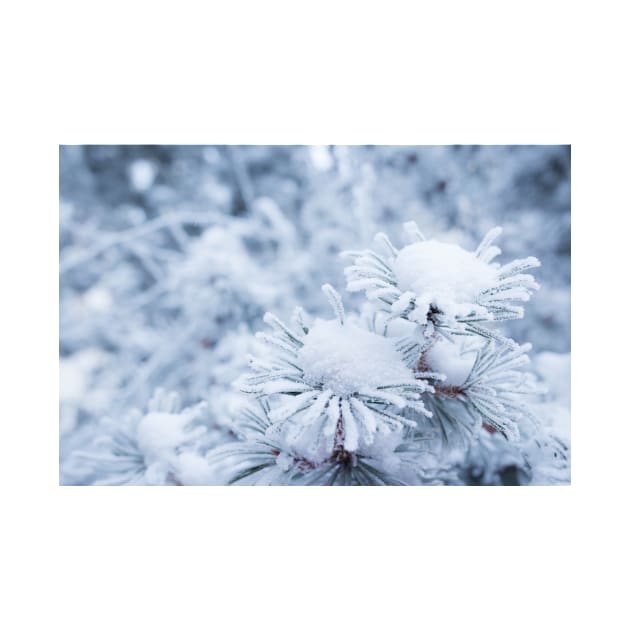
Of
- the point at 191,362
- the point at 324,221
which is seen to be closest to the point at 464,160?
the point at 324,221

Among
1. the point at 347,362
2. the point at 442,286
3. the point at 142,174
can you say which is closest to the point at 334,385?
the point at 347,362

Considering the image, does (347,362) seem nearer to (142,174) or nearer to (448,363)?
(448,363)

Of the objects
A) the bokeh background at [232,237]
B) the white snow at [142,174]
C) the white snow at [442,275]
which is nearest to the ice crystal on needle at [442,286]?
the white snow at [442,275]

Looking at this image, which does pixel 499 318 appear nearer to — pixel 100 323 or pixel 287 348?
pixel 287 348

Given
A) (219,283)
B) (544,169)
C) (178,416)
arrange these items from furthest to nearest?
(544,169), (219,283), (178,416)

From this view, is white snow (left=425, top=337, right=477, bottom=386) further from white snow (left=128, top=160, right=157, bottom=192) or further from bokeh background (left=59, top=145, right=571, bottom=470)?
white snow (left=128, top=160, right=157, bottom=192)

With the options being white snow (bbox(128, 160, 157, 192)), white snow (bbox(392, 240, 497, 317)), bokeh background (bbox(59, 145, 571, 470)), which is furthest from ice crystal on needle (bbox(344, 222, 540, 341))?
white snow (bbox(128, 160, 157, 192))
